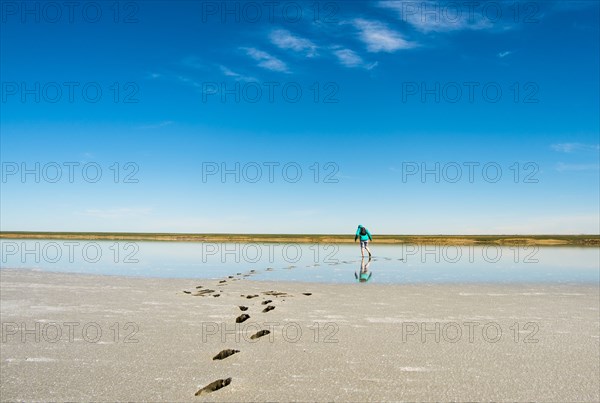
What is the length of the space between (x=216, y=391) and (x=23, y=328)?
6.05 m

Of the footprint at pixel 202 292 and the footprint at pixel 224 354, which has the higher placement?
the footprint at pixel 224 354

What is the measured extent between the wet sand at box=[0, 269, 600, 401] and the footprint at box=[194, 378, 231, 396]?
0.02m

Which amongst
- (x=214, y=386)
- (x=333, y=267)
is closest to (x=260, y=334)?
(x=214, y=386)

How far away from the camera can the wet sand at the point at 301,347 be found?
5730 mm

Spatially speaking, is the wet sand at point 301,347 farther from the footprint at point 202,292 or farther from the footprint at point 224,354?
the footprint at point 202,292

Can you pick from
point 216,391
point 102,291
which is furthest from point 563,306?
point 102,291

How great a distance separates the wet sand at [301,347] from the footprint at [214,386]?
2 cm

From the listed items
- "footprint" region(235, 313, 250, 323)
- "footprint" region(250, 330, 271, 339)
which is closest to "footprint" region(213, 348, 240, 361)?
"footprint" region(250, 330, 271, 339)

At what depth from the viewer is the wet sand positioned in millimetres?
5730

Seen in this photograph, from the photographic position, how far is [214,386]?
5723 mm

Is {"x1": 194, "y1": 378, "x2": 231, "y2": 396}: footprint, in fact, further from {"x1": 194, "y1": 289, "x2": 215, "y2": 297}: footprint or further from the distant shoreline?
the distant shoreline

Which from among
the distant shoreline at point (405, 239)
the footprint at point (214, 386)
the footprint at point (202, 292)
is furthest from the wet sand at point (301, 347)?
the distant shoreline at point (405, 239)

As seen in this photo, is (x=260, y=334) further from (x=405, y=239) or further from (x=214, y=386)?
(x=405, y=239)

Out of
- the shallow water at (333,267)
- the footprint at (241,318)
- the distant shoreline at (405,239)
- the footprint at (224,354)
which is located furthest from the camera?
the distant shoreline at (405,239)
